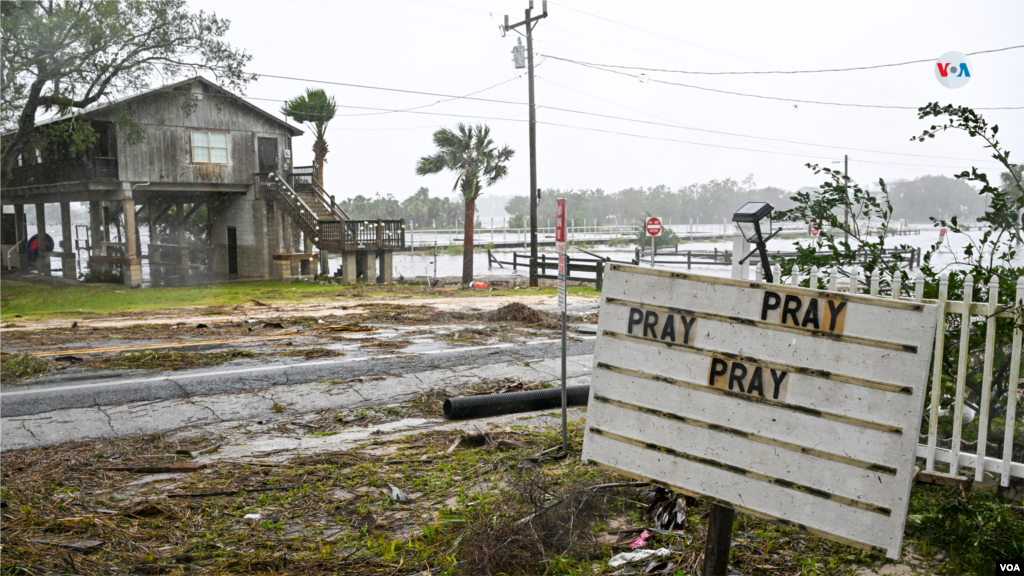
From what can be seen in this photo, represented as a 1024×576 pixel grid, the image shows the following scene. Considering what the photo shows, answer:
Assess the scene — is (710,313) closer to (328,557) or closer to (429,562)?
(429,562)

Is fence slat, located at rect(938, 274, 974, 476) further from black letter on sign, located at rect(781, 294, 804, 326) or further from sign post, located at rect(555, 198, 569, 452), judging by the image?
sign post, located at rect(555, 198, 569, 452)

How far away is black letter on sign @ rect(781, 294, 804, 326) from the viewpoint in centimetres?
295

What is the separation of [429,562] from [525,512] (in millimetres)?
721

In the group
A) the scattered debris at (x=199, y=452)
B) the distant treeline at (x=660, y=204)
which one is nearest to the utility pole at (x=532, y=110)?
the scattered debris at (x=199, y=452)

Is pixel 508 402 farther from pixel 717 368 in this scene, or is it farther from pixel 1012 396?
pixel 1012 396

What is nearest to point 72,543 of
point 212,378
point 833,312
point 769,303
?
point 769,303

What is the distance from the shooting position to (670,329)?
10.6 feet

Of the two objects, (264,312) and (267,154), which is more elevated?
(267,154)

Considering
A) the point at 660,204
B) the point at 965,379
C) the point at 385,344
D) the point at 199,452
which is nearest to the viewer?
the point at 965,379

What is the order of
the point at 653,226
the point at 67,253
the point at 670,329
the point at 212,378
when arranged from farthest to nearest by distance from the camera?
the point at 653,226, the point at 67,253, the point at 212,378, the point at 670,329

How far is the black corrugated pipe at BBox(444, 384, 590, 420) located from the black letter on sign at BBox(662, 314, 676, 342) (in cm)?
410

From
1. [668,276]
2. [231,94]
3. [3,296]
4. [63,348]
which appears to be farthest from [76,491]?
[231,94]

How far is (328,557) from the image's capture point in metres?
3.96

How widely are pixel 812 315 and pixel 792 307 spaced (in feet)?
0.28
